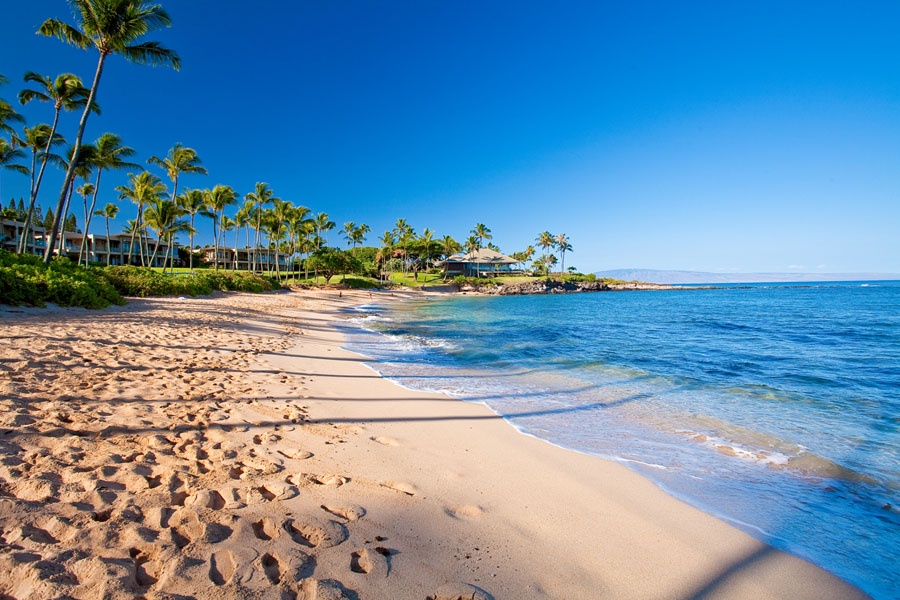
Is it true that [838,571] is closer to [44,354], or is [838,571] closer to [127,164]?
[44,354]

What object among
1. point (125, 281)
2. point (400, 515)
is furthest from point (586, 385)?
point (125, 281)

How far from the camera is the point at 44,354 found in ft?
22.2

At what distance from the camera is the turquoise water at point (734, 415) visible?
3975 millimetres

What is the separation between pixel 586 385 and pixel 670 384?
2080 mm

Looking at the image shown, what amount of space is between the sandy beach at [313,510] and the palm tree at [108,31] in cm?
1789

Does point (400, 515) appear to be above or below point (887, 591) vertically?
above

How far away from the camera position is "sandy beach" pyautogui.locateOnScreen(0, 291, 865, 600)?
2.39 meters

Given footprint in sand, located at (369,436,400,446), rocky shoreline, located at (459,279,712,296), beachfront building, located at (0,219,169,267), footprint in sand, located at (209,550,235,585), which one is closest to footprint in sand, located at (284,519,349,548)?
footprint in sand, located at (209,550,235,585)

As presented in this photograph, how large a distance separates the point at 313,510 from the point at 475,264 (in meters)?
98.0

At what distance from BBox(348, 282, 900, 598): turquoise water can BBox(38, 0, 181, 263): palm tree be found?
1599 cm

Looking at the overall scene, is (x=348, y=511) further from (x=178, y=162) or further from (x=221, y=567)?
(x=178, y=162)

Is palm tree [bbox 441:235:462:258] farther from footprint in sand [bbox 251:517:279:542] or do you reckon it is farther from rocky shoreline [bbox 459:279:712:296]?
footprint in sand [bbox 251:517:279:542]

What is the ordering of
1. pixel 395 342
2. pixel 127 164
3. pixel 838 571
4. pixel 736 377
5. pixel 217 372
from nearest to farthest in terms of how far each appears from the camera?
pixel 838 571 → pixel 217 372 → pixel 736 377 → pixel 395 342 → pixel 127 164

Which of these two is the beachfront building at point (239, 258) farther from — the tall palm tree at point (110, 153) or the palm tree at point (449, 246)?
the tall palm tree at point (110, 153)
